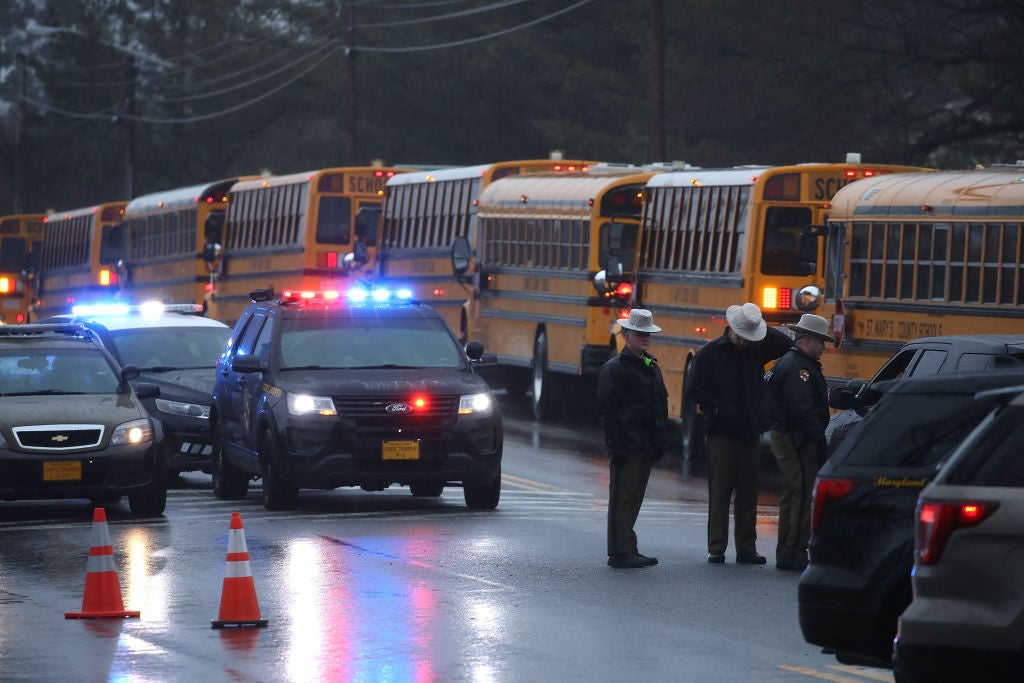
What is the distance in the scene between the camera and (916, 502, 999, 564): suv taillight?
8195 millimetres

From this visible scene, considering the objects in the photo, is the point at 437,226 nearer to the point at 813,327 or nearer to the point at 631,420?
the point at 631,420

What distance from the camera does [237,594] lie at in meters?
12.4

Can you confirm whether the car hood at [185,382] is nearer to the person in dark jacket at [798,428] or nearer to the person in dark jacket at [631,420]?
the person in dark jacket at [631,420]

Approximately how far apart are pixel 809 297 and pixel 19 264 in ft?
143

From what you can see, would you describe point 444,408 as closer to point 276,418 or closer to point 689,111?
point 276,418

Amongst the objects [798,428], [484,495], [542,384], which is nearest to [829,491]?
[798,428]

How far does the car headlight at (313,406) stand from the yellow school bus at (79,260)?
36.1 metres

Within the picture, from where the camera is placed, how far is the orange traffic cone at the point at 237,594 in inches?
488

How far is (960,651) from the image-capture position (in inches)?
324

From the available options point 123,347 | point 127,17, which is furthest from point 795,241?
point 127,17

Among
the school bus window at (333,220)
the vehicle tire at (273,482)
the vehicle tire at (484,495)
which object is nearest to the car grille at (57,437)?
the vehicle tire at (273,482)

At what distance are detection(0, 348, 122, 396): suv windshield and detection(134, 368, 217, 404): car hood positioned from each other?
8.12ft

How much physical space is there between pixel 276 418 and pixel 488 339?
1517cm

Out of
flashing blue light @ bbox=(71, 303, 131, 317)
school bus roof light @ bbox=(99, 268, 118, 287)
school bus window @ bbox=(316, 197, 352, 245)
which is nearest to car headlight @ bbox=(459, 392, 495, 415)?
flashing blue light @ bbox=(71, 303, 131, 317)
